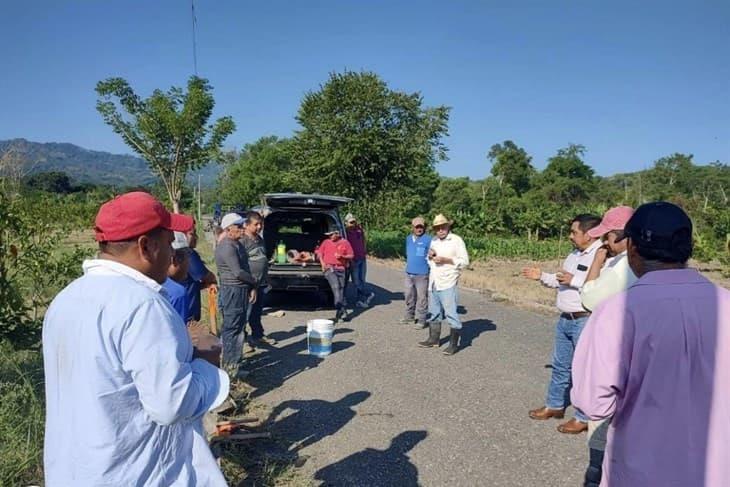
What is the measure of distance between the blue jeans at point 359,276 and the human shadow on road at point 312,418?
5.14 m

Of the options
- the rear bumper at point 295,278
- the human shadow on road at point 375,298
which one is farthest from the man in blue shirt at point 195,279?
the human shadow on road at point 375,298

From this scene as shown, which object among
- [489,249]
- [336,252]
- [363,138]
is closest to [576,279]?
[336,252]

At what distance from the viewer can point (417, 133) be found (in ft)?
69.7

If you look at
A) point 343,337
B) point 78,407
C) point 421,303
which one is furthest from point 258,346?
point 78,407

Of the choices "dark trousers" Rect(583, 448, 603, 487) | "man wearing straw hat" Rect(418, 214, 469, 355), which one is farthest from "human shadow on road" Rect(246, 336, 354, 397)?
"dark trousers" Rect(583, 448, 603, 487)

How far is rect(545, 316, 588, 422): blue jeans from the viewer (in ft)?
16.0

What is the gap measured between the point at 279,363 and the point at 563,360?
3590mm

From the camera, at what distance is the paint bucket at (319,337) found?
695 cm

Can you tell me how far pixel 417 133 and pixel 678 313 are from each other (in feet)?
65.1

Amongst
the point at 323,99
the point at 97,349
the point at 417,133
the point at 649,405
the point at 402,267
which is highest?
the point at 323,99

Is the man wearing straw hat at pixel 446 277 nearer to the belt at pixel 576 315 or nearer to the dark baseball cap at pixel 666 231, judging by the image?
the belt at pixel 576 315

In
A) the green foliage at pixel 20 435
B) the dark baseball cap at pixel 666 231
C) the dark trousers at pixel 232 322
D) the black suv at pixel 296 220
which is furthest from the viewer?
the black suv at pixel 296 220

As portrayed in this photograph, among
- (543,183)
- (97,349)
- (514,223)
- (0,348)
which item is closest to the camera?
(97,349)

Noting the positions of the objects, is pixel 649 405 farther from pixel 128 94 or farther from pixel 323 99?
pixel 128 94
